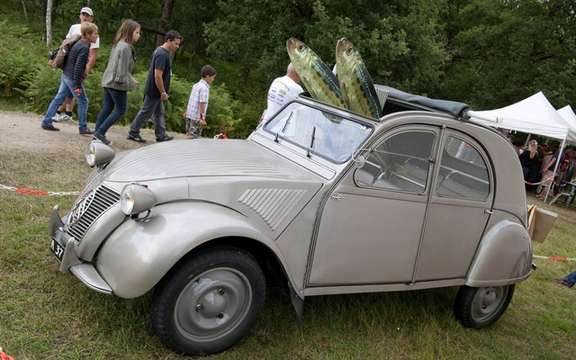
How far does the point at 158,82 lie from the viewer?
774cm

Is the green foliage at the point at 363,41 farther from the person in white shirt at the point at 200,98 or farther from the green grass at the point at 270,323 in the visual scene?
the green grass at the point at 270,323

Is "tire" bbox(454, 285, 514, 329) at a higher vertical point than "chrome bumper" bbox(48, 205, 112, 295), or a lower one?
lower

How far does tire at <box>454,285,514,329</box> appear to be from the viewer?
462cm

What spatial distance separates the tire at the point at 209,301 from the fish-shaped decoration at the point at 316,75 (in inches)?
71.5

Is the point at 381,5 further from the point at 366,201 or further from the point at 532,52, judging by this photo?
the point at 366,201

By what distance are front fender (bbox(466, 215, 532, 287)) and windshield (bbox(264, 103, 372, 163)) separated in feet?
5.12

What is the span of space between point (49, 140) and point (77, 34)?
1.76 m

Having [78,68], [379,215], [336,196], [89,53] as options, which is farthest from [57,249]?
[89,53]

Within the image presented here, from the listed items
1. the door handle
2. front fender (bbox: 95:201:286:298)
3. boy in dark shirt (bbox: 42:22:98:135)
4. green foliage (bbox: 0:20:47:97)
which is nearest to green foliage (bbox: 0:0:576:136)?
green foliage (bbox: 0:20:47:97)

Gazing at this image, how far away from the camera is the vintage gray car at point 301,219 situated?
10.3ft

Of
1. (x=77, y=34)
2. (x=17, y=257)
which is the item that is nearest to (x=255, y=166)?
(x=17, y=257)

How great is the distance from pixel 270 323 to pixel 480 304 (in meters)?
2.09

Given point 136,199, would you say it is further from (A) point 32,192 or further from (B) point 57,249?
(A) point 32,192

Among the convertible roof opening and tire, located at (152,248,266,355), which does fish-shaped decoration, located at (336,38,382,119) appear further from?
tire, located at (152,248,266,355)
